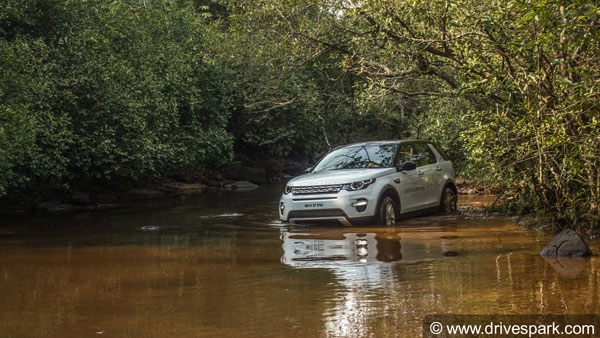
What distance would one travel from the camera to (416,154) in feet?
47.2

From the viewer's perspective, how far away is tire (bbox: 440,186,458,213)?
14.9 m

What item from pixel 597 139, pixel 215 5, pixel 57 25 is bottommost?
pixel 597 139

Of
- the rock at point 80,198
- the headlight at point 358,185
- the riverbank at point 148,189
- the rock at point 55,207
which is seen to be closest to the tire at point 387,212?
the headlight at point 358,185

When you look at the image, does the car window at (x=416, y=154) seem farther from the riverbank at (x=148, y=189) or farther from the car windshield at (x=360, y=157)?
the riverbank at (x=148, y=189)

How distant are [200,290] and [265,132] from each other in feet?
102

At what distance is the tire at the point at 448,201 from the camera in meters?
14.9

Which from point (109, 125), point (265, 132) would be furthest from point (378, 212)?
point (265, 132)

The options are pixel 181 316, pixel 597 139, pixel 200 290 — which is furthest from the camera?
pixel 597 139

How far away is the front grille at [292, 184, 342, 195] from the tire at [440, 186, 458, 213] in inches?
125

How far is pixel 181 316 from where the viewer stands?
6.06 meters

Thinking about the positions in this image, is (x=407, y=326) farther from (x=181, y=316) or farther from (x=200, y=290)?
(x=200, y=290)

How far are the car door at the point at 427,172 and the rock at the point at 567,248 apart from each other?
5143 millimetres

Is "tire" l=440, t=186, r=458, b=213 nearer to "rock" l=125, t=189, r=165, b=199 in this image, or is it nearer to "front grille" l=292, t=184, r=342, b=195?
"front grille" l=292, t=184, r=342, b=195

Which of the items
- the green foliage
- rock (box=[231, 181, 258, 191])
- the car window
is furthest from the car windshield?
rock (box=[231, 181, 258, 191])
